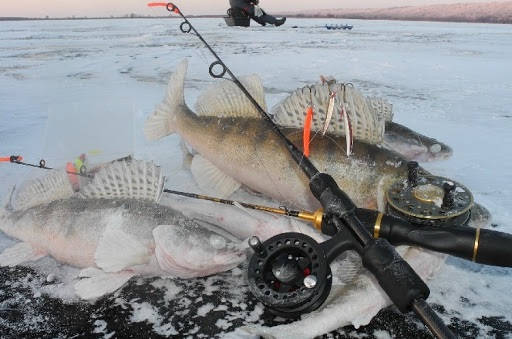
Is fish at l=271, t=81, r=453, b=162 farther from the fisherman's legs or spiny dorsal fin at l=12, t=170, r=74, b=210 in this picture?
the fisherman's legs

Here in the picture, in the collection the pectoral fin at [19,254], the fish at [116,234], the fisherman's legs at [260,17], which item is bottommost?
the pectoral fin at [19,254]

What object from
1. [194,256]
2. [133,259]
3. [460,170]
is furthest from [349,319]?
[460,170]

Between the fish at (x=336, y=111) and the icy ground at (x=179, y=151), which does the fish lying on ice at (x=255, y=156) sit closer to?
the fish at (x=336, y=111)

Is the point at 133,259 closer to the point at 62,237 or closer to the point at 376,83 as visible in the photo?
the point at 62,237

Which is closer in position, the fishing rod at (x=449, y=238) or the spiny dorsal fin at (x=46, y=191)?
the fishing rod at (x=449, y=238)

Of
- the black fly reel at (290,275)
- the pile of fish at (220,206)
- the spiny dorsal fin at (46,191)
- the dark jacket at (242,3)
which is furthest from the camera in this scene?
the dark jacket at (242,3)

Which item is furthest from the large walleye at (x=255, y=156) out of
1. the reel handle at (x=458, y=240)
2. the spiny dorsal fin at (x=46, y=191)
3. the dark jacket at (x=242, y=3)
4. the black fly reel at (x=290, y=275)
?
the dark jacket at (x=242, y=3)

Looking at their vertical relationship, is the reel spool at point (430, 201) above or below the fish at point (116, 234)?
above

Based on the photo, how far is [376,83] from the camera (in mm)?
8219

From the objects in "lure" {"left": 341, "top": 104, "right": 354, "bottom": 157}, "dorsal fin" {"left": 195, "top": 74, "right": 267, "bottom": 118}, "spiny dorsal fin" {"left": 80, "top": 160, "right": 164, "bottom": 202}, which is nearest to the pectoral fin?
"spiny dorsal fin" {"left": 80, "top": 160, "right": 164, "bottom": 202}

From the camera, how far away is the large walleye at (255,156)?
2.59 meters

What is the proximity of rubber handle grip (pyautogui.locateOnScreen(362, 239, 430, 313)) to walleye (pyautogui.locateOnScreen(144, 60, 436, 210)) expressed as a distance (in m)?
0.89

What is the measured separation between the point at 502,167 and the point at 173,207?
3.11 m

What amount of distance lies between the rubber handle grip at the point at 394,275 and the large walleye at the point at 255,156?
90cm
